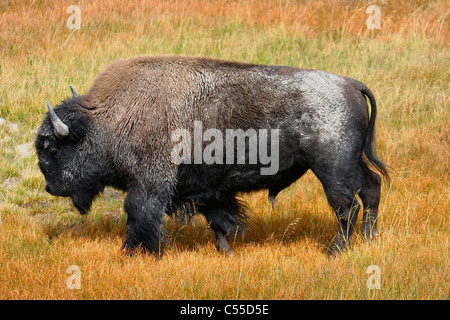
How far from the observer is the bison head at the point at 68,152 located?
5.56 metres

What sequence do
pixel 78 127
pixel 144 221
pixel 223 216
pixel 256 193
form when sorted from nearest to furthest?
pixel 144 221
pixel 78 127
pixel 223 216
pixel 256 193

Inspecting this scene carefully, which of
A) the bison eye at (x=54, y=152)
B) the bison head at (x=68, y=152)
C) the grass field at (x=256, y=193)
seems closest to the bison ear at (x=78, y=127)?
the bison head at (x=68, y=152)

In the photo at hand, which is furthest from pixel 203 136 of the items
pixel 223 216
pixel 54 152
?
pixel 54 152

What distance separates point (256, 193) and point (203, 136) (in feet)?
6.05

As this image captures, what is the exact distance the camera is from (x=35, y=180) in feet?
22.8

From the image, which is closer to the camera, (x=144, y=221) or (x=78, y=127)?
(x=144, y=221)

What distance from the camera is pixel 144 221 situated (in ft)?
17.6

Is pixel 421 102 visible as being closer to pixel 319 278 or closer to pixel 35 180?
pixel 319 278

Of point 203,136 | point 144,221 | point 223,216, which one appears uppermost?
point 203,136

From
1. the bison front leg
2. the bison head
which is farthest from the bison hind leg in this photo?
the bison head

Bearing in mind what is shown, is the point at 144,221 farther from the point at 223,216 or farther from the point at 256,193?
the point at 256,193

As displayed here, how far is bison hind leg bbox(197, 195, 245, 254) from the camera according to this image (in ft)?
19.2

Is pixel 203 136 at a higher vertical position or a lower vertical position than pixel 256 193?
higher

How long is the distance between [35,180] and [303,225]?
130 inches
